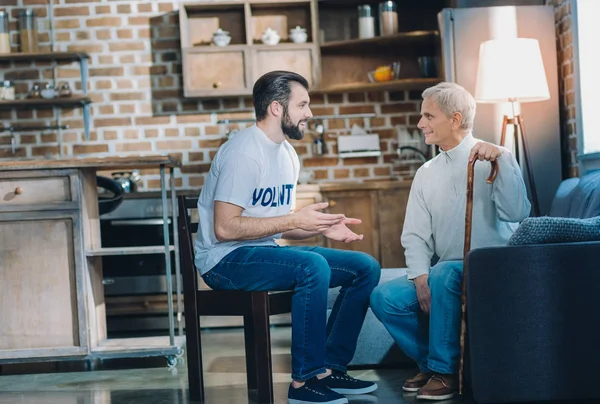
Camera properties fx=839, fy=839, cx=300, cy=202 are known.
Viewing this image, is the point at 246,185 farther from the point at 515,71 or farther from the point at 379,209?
the point at 379,209

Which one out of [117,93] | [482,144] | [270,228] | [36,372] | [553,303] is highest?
[117,93]

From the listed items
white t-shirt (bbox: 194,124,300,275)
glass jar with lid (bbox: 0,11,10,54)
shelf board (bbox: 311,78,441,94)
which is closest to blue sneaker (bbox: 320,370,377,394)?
white t-shirt (bbox: 194,124,300,275)

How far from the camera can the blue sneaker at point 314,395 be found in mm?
2848

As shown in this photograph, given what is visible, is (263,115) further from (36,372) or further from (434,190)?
(36,372)

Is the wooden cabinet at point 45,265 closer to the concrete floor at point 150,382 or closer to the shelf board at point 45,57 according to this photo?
the concrete floor at point 150,382

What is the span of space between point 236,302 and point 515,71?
2.18m

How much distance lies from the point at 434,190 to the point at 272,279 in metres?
0.68

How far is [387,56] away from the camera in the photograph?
5832 millimetres

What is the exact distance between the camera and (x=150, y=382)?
355 cm

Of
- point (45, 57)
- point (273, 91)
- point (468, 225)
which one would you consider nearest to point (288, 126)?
point (273, 91)

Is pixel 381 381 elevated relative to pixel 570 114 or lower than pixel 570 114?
lower

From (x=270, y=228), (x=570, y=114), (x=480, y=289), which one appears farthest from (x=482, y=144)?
(x=570, y=114)

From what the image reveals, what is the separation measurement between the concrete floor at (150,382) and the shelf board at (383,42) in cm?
226

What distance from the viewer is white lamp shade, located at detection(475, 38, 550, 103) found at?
14.3ft
